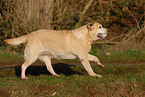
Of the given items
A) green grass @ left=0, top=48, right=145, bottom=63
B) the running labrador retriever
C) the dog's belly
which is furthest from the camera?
green grass @ left=0, top=48, right=145, bottom=63

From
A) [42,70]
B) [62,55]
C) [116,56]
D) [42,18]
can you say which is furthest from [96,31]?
[42,18]

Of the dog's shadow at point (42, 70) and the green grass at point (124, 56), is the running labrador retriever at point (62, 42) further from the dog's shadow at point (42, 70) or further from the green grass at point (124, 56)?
the green grass at point (124, 56)

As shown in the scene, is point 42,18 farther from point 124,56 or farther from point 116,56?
point 124,56

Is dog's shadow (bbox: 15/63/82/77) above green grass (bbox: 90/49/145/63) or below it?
below

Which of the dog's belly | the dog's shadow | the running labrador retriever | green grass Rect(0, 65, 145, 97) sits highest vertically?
the running labrador retriever

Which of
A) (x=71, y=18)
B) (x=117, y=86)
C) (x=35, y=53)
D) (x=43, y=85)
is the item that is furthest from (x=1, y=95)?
(x=71, y=18)

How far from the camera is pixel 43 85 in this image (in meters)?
5.26

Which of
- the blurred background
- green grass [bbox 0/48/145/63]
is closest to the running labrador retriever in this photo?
green grass [bbox 0/48/145/63]

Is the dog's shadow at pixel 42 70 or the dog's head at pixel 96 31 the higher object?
the dog's head at pixel 96 31

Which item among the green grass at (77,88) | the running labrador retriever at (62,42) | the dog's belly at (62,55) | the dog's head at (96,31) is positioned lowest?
the green grass at (77,88)

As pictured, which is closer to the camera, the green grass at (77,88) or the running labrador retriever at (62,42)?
the green grass at (77,88)

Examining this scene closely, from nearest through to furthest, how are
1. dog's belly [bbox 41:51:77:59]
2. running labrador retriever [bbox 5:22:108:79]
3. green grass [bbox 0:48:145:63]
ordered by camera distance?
running labrador retriever [bbox 5:22:108:79], dog's belly [bbox 41:51:77:59], green grass [bbox 0:48:145:63]

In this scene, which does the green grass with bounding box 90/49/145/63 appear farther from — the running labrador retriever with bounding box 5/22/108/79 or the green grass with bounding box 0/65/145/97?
the green grass with bounding box 0/65/145/97

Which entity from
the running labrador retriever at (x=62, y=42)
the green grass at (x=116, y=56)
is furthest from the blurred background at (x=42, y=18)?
the running labrador retriever at (x=62, y=42)
